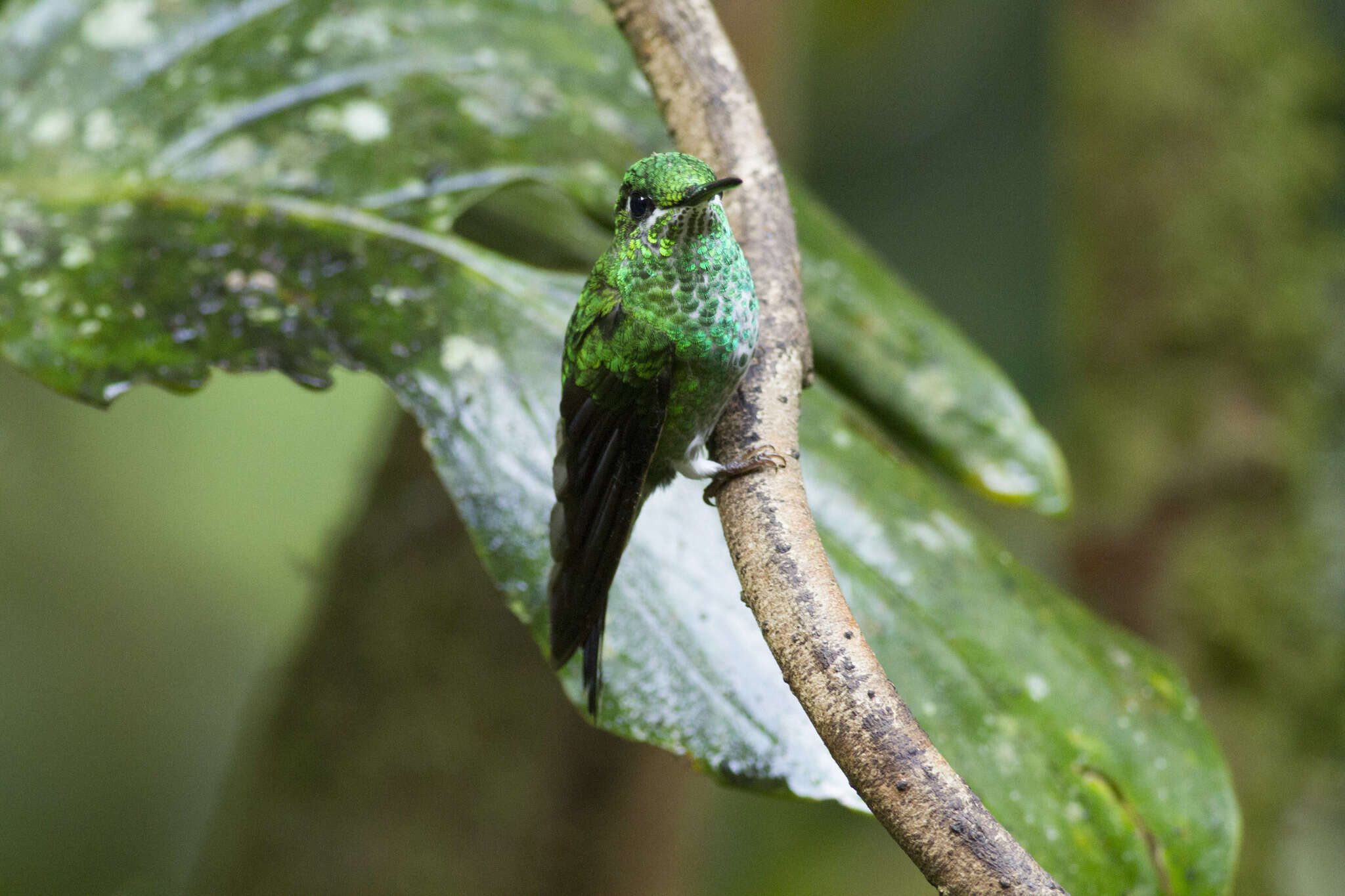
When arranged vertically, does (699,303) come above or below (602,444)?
above

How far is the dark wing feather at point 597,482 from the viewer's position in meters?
1.02

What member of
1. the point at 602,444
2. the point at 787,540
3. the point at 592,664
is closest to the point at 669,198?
the point at 602,444

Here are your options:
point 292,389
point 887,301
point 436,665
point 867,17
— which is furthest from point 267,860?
point 867,17

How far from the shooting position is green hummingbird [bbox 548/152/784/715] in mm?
1005

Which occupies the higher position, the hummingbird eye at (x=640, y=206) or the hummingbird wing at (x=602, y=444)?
the hummingbird eye at (x=640, y=206)

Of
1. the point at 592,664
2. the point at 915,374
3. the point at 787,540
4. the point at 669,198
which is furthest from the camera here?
the point at 915,374

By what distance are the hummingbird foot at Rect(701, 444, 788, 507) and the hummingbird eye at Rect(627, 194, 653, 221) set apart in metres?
0.27

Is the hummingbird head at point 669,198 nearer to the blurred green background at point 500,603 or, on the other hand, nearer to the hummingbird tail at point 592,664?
the hummingbird tail at point 592,664

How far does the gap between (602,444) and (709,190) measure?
0.92 feet

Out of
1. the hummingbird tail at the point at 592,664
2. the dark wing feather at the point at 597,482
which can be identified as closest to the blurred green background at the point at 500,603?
the hummingbird tail at the point at 592,664

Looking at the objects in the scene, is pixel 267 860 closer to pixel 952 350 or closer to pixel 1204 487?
pixel 952 350

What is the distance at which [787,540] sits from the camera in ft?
2.72

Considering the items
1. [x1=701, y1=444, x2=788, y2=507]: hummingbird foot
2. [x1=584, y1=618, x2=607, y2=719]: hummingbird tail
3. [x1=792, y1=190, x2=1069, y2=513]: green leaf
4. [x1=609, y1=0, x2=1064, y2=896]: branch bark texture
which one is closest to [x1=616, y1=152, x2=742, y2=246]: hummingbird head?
[x1=609, y1=0, x2=1064, y2=896]: branch bark texture

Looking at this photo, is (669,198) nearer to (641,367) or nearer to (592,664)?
(641,367)
